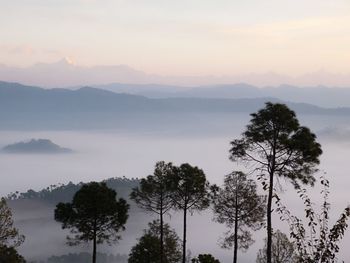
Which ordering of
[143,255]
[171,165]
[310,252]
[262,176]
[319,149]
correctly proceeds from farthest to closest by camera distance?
[143,255] < [171,165] < [319,149] < [262,176] < [310,252]

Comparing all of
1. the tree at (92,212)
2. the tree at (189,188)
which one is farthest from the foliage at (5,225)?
the tree at (189,188)

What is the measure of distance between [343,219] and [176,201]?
26942mm

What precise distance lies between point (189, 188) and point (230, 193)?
3.12 meters

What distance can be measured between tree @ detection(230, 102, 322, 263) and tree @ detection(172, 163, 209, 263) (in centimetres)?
777

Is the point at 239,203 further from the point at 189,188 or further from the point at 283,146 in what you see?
the point at 283,146

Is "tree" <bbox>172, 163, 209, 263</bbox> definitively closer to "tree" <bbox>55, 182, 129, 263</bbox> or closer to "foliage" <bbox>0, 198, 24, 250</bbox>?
"tree" <bbox>55, 182, 129, 263</bbox>

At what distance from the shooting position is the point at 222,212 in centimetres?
3397

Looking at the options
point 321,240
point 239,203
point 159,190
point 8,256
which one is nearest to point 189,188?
point 159,190

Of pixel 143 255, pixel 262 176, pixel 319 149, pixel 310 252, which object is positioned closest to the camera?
pixel 310 252

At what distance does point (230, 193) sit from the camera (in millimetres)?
33531

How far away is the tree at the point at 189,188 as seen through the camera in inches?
1362

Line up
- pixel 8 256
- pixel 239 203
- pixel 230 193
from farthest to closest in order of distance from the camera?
pixel 8 256 → pixel 230 193 → pixel 239 203

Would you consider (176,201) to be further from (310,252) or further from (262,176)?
(310,252)

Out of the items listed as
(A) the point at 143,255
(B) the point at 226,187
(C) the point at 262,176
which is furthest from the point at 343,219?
(A) the point at 143,255
